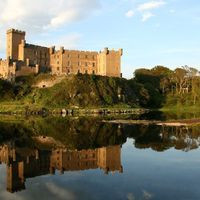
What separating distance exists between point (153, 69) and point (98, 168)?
14083cm

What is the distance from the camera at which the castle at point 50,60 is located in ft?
355

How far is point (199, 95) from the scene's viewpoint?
126250mm

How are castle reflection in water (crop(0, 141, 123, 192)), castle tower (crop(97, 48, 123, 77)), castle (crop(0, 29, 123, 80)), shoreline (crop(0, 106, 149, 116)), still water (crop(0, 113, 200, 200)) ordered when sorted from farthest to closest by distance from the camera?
castle tower (crop(97, 48, 123, 77)) → castle (crop(0, 29, 123, 80)) → shoreline (crop(0, 106, 149, 116)) → castle reflection in water (crop(0, 141, 123, 192)) → still water (crop(0, 113, 200, 200))

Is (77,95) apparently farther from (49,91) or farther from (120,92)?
(120,92)

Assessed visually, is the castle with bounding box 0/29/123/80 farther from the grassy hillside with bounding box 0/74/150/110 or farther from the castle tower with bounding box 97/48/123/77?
the grassy hillside with bounding box 0/74/150/110

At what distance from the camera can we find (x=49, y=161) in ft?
86.8

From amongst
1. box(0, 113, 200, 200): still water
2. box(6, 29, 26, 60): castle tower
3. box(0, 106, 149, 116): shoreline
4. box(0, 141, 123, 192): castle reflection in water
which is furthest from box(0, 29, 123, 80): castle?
box(0, 141, 123, 192): castle reflection in water

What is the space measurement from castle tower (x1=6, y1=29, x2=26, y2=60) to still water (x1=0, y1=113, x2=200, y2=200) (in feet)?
244

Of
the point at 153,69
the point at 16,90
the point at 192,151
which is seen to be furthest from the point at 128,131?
the point at 153,69

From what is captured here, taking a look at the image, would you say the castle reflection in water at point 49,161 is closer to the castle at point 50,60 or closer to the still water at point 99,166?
the still water at point 99,166

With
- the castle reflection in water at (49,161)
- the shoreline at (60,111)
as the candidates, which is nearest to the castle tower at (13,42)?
the shoreline at (60,111)

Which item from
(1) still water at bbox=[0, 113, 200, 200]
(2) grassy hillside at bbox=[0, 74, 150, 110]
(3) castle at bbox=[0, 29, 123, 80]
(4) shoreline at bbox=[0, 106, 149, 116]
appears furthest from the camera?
(3) castle at bbox=[0, 29, 123, 80]

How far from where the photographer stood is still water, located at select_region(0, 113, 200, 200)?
61.4 ft

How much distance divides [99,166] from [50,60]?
96.9 m
